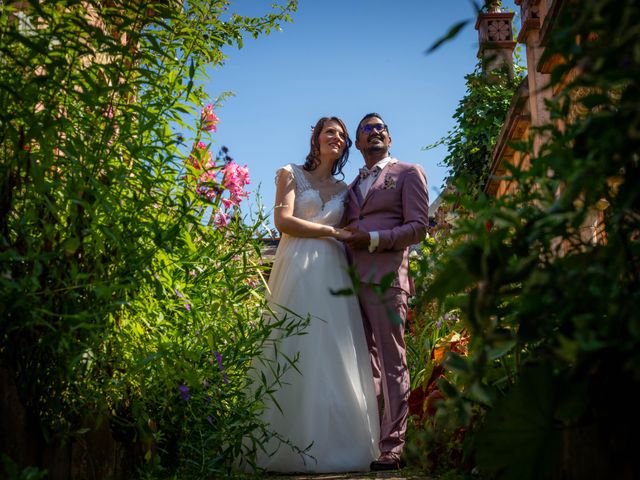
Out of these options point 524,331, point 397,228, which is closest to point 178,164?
point 524,331

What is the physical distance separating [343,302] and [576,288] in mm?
3012

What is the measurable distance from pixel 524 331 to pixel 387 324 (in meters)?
2.75

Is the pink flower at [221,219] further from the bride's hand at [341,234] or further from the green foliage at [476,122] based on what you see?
the green foliage at [476,122]

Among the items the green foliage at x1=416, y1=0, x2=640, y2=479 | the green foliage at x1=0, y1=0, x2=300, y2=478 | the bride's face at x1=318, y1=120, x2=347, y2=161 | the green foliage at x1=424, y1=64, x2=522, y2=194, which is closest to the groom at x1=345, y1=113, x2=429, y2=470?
the bride's face at x1=318, y1=120, x2=347, y2=161

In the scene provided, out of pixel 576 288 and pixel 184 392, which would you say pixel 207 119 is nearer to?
pixel 184 392

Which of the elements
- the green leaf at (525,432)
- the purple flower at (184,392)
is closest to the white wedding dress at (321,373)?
the purple flower at (184,392)

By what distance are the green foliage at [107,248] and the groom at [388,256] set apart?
122cm

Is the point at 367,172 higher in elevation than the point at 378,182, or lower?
→ higher

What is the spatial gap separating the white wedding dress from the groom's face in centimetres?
45

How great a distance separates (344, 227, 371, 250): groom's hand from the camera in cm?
389

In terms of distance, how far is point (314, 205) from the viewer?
164 inches

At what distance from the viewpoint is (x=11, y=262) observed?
1.67 meters

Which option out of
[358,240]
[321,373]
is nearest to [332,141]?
[358,240]

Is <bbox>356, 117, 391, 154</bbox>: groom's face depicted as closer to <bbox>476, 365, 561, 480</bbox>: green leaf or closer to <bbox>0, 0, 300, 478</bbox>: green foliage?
<bbox>0, 0, 300, 478</bbox>: green foliage
